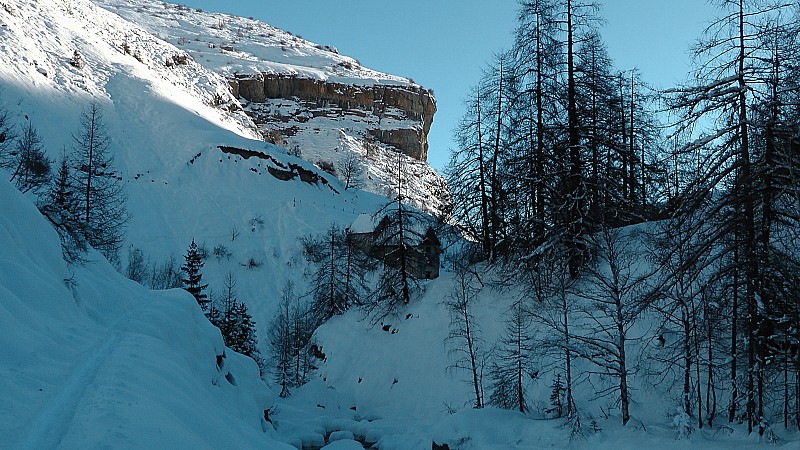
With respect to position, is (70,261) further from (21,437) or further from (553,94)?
(553,94)

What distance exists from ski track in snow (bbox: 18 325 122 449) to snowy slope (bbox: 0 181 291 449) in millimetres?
14

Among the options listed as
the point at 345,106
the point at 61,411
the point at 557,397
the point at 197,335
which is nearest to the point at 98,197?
the point at 197,335

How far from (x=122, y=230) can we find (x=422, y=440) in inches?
1431

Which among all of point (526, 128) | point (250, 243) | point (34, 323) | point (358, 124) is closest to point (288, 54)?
point (358, 124)

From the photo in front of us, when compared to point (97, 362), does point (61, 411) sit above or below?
below

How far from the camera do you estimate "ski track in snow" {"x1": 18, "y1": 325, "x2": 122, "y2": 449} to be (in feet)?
21.8

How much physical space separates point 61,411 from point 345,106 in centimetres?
11640

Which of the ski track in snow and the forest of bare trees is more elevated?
the forest of bare trees

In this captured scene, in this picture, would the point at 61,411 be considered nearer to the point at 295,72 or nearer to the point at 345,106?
the point at 345,106

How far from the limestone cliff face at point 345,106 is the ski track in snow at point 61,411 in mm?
97119

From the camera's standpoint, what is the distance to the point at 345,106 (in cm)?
12025

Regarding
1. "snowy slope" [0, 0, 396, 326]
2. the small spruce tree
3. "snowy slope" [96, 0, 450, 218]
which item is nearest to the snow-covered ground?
"snowy slope" [0, 0, 396, 326]

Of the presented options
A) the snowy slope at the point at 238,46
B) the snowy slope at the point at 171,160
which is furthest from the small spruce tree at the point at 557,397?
the snowy slope at the point at 238,46

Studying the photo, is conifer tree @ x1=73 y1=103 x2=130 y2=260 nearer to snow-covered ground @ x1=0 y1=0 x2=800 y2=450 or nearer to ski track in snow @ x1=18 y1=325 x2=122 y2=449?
snow-covered ground @ x1=0 y1=0 x2=800 y2=450
